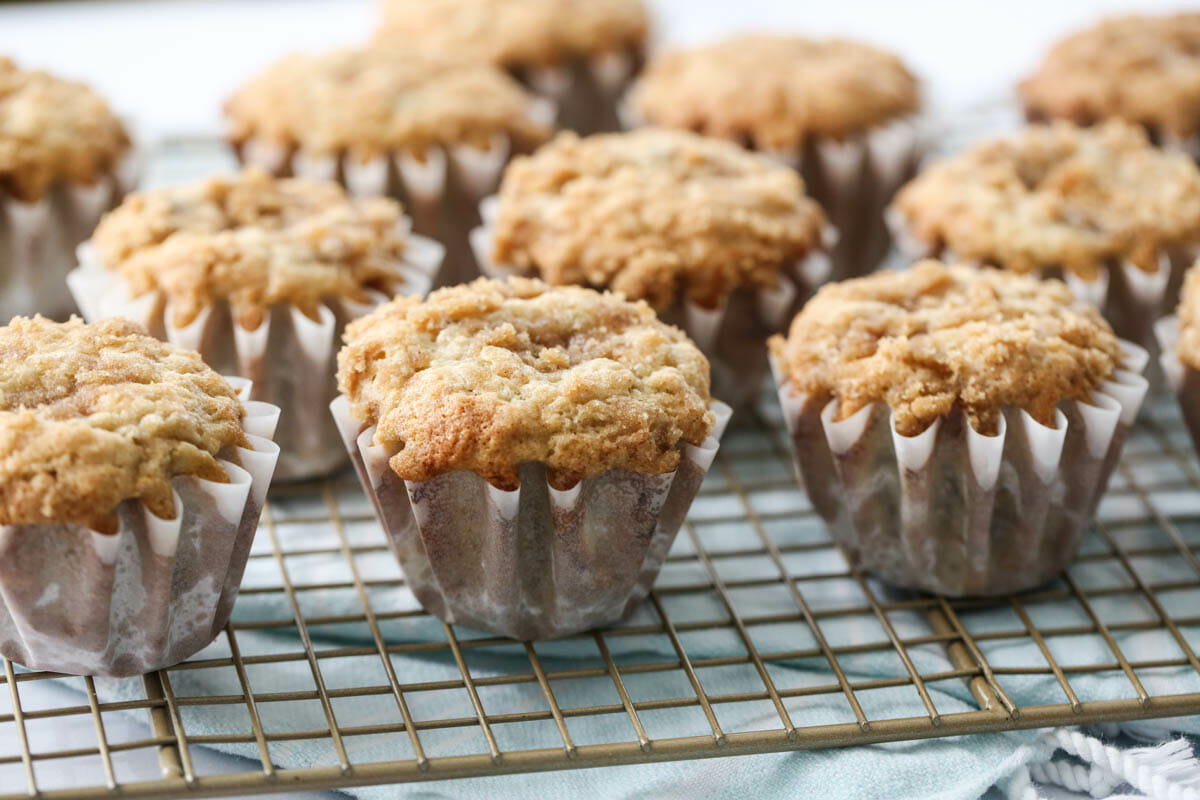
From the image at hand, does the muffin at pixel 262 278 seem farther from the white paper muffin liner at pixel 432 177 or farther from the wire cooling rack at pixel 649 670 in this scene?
the white paper muffin liner at pixel 432 177

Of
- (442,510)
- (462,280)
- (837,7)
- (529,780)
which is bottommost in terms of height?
(837,7)

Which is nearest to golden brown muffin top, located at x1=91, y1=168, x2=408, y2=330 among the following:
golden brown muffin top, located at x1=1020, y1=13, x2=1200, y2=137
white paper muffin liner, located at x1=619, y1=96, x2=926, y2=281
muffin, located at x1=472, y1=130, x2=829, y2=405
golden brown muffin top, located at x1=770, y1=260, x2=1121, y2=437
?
muffin, located at x1=472, y1=130, x2=829, y2=405

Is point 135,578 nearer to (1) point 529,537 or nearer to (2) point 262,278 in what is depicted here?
(1) point 529,537

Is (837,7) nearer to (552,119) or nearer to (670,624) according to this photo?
(552,119)

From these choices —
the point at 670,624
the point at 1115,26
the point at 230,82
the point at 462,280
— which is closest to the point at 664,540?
the point at 670,624

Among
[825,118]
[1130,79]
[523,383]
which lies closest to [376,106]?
[825,118]

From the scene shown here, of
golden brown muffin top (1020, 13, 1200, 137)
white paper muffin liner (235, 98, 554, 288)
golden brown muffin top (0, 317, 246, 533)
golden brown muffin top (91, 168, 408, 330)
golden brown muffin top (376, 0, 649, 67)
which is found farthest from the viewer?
golden brown muffin top (376, 0, 649, 67)

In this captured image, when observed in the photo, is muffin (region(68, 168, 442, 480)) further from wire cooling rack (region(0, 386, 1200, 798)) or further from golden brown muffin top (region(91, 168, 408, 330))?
wire cooling rack (region(0, 386, 1200, 798))
